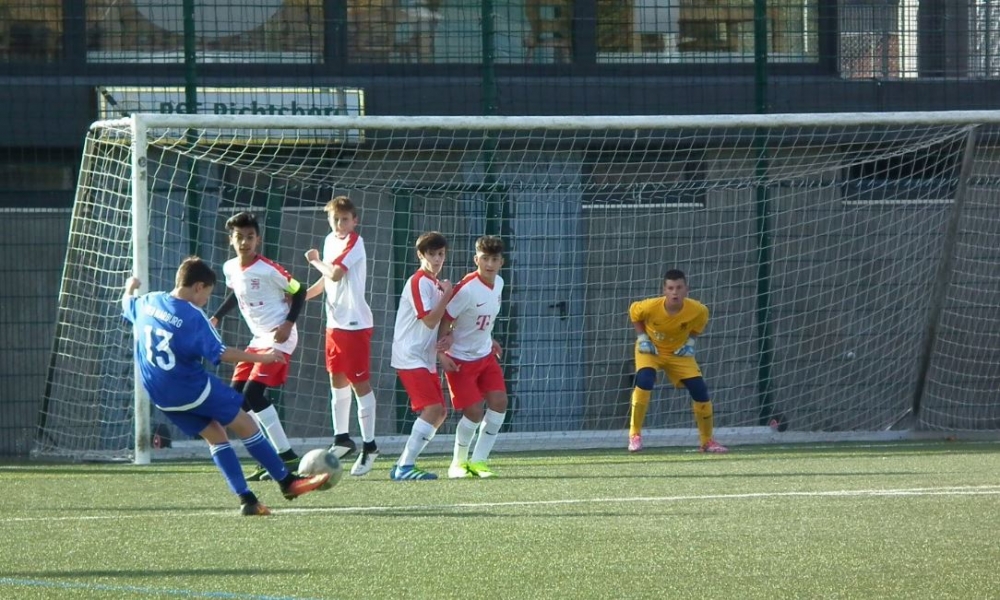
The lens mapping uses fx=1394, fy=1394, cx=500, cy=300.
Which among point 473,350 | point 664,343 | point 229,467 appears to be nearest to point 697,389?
point 664,343

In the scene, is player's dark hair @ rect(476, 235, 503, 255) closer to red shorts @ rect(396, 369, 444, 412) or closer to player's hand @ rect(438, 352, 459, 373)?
player's hand @ rect(438, 352, 459, 373)

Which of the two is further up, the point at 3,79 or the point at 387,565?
the point at 3,79

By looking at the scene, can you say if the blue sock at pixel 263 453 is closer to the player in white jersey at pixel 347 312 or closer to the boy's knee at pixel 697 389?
the player in white jersey at pixel 347 312

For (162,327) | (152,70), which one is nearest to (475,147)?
(152,70)

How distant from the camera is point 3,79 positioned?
1049cm

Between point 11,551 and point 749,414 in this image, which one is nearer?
point 11,551

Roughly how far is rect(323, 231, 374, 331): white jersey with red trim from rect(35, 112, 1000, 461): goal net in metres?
1.62

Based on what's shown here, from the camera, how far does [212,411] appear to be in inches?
245

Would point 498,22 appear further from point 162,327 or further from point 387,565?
point 387,565

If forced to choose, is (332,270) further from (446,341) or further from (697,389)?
(697,389)

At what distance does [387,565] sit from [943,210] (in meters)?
7.39

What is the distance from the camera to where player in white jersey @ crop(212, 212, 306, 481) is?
815 centimetres

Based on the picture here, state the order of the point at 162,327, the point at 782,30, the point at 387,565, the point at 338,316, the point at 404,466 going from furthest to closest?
the point at 782,30, the point at 338,316, the point at 404,466, the point at 162,327, the point at 387,565

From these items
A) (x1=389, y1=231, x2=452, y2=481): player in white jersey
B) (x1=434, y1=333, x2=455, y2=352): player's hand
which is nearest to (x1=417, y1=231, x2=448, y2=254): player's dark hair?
(x1=389, y1=231, x2=452, y2=481): player in white jersey
